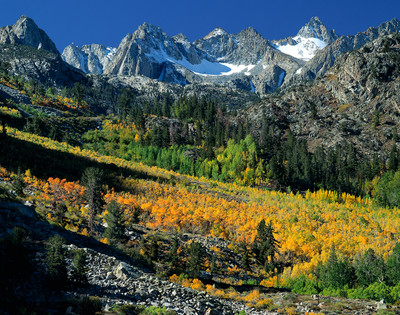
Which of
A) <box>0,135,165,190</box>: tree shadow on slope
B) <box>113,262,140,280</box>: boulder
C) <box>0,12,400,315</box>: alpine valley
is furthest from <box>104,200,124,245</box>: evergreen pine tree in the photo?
<box>0,135,165,190</box>: tree shadow on slope

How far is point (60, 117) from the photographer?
118688mm

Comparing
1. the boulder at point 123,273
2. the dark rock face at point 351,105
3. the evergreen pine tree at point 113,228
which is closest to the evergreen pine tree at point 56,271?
the boulder at point 123,273

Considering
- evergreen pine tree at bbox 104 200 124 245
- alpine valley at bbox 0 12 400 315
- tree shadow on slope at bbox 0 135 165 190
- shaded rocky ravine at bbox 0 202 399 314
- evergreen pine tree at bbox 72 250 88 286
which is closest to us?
shaded rocky ravine at bbox 0 202 399 314

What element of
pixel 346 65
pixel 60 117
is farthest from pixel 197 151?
pixel 346 65

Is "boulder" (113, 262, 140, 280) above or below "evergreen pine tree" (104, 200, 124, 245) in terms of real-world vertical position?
below

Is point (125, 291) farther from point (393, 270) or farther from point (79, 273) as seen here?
point (393, 270)

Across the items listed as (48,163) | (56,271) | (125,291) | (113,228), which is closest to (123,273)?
(125,291)

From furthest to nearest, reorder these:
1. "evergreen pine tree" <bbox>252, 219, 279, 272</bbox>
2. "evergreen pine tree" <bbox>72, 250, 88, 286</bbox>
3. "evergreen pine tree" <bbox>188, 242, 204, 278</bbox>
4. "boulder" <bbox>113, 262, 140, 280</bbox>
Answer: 1. "evergreen pine tree" <bbox>252, 219, 279, 272</bbox>
2. "evergreen pine tree" <bbox>188, 242, 204, 278</bbox>
3. "boulder" <bbox>113, 262, 140, 280</bbox>
4. "evergreen pine tree" <bbox>72, 250, 88, 286</bbox>

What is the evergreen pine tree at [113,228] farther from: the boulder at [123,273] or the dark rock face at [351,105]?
the dark rock face at [351,105]

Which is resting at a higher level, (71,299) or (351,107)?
(351,107)

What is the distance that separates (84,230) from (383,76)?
176564mm

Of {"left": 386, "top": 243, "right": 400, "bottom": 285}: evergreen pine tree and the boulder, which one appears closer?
the boulder

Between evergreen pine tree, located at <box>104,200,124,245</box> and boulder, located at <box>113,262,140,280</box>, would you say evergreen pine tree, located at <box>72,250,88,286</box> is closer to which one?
boulder, located at <box>113,262,140,280</box>

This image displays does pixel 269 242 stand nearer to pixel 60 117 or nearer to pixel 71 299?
pixel 71 299
